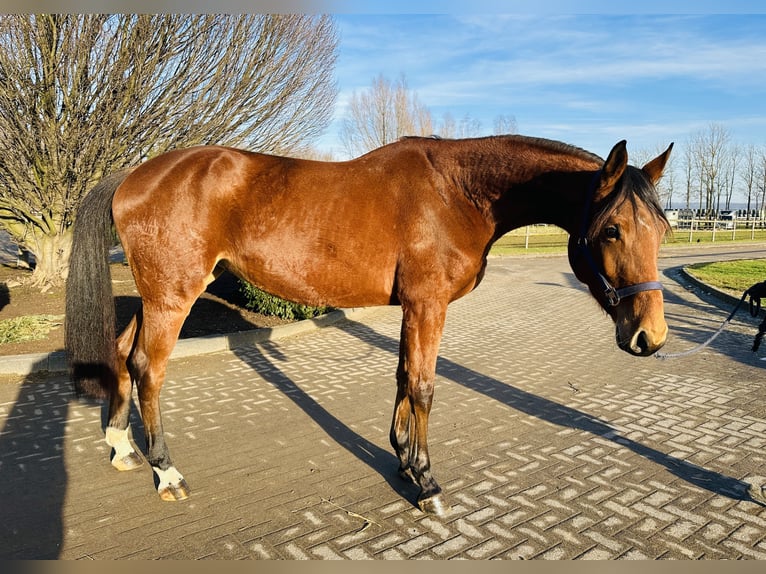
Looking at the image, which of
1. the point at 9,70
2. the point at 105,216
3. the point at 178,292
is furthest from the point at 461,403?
the point at 9,70

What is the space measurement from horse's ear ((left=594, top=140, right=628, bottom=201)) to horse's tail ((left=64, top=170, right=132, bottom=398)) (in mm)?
3229

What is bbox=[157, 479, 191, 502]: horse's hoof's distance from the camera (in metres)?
3.18

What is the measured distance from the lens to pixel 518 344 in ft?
25.5

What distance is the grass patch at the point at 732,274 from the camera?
1254 cm


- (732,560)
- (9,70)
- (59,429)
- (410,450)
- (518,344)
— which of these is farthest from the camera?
(518,344)

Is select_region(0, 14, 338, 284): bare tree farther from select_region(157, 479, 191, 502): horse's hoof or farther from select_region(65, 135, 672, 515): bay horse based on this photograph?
select_region(157, 479, 191, 502): horse's hoof

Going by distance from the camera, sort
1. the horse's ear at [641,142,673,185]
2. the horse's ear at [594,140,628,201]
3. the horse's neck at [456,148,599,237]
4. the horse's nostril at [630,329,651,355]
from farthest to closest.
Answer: the horse's neck at [456,148,599,237] < the horse's ear at [641,142,673,185] < the horse's nostril at [630,329,651,355] < the horse's ear at [594,140,628,201]

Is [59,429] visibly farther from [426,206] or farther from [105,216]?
[426,206]

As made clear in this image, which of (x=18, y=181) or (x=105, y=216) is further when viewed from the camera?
(x=18, y=181)

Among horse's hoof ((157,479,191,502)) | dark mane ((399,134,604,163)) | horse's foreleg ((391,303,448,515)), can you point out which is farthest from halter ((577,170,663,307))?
horse's hoof ((157,479,191,502))

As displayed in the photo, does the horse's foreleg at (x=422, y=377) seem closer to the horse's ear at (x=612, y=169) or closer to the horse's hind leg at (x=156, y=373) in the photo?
the horse's ear at (x=612, y=169)

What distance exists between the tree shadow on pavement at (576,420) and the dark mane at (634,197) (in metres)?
1.93

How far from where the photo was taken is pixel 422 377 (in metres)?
3.21

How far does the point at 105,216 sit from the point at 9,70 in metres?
5.41
